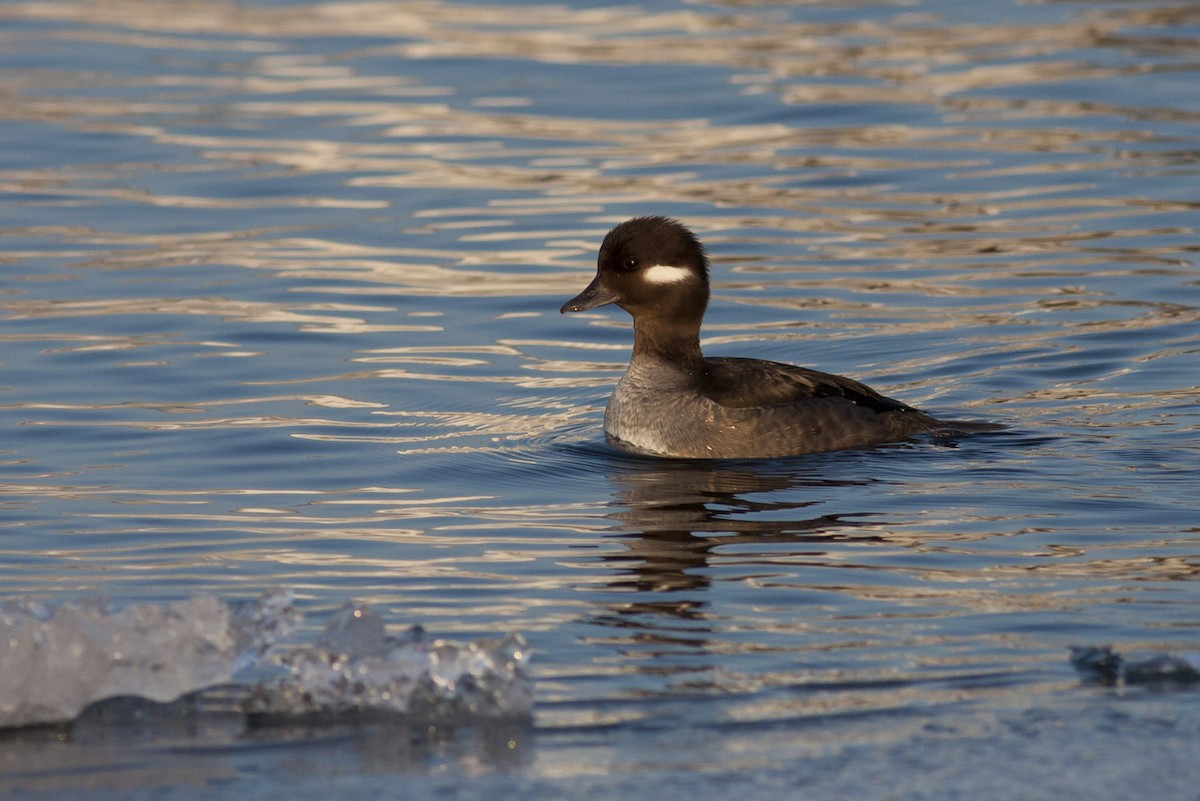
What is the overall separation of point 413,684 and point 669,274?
520cm

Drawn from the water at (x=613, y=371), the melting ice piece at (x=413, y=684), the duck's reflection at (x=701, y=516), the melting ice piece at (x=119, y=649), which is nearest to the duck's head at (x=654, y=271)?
the water at (x=613, y=371)

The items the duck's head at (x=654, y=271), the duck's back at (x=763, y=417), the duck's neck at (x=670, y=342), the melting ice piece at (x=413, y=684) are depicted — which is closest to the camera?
the melting ice piece at (x=413, y=684)

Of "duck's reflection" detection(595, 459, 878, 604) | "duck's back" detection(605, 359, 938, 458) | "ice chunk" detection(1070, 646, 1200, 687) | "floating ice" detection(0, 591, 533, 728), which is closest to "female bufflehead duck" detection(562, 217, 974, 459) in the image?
"duck's back" detection(605, 359, 938, 458)

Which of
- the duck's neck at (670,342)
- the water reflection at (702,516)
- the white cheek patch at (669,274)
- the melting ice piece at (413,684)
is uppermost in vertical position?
the white cheek patch at (669,274)

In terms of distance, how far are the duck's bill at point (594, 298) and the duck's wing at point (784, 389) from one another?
84cm

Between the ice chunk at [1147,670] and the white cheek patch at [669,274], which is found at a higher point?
the white cheek patch at [669,274]

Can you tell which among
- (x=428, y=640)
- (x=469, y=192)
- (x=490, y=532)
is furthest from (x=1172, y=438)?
(x=469, y=192)

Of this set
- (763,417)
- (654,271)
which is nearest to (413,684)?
(763,417)

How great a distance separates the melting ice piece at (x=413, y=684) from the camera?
6.61m

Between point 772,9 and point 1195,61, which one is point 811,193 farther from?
point 772,9

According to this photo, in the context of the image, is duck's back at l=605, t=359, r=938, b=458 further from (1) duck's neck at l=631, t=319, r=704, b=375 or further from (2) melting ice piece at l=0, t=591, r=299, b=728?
(2) melting ice piece at l=0, t=591, r=299, b=728

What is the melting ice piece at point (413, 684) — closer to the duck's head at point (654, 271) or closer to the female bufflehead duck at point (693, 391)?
the female bufflehead duck at point (693, 391)

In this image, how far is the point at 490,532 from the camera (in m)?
9.27

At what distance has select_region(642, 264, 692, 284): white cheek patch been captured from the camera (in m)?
11.4
